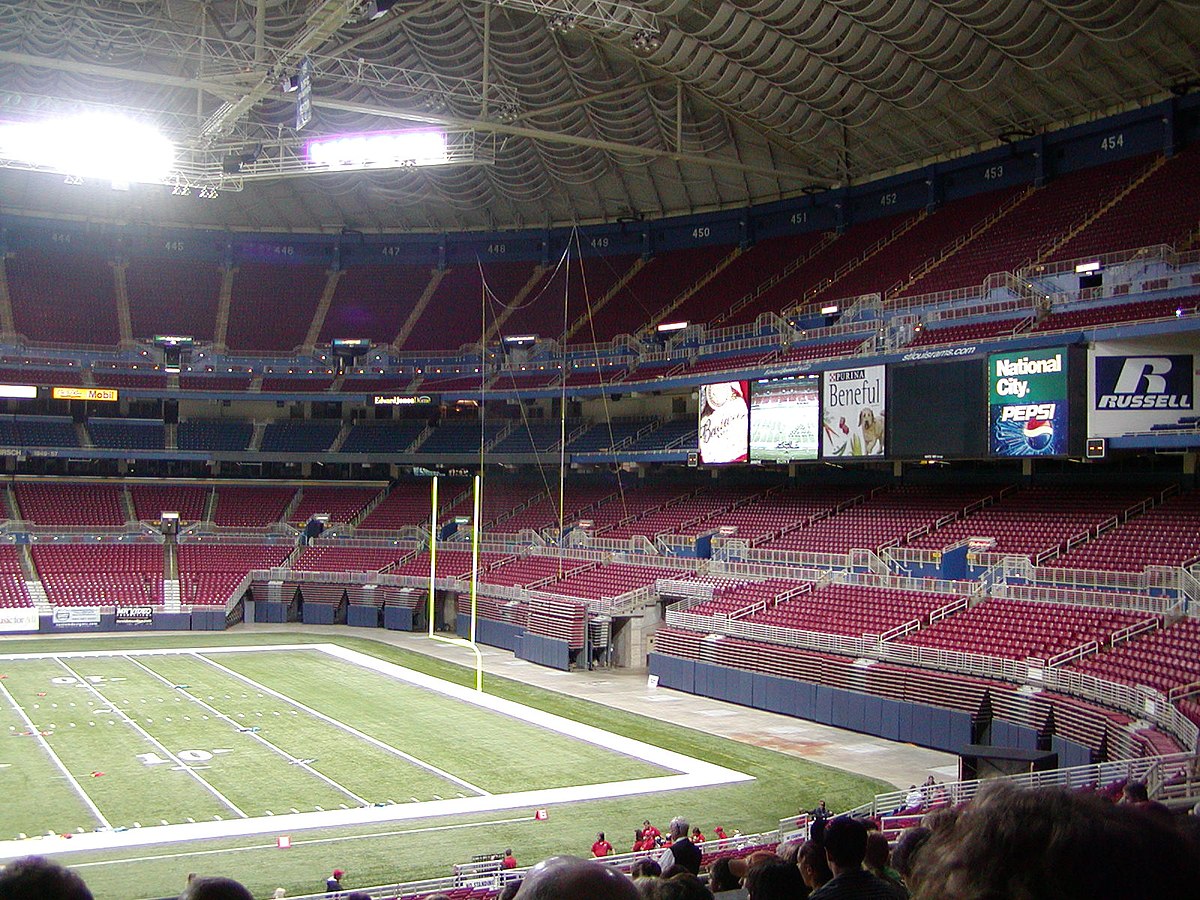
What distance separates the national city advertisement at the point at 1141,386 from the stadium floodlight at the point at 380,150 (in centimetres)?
2474

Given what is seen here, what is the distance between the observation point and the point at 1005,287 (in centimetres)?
3884

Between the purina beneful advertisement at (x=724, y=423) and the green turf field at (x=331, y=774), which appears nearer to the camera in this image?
the green turf field at (x=331, y=774)

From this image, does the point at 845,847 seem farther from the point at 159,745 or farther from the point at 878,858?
the point at 159,745

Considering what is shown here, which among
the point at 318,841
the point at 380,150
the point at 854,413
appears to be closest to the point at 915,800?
the point at 318,841

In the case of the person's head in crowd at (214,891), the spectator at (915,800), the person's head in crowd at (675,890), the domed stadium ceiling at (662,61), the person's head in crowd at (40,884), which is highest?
the domed stadium ceiling at (662,61)

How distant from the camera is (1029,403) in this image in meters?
32.9

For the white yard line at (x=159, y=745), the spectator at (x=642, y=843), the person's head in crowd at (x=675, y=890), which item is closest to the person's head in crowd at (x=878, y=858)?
the person's head in crowd at (x=675, y=890)

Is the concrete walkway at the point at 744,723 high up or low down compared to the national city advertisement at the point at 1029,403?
down

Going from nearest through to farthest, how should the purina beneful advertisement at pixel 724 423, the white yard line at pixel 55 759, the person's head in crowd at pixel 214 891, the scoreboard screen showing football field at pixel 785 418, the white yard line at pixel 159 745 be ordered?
1. the person's head in crowd at pixel 214 891
2. the white yard line at pixel 55 759
3. the white yard line at pixel 159 745
4. the scoreboard screen showing football field at pixel 785 418
5. the purina beneful advertisement at pixel 724 423

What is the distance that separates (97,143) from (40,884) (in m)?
44.4

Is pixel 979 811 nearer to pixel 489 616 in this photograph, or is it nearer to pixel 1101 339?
pixel 1101 339

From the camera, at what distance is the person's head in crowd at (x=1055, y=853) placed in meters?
1.80

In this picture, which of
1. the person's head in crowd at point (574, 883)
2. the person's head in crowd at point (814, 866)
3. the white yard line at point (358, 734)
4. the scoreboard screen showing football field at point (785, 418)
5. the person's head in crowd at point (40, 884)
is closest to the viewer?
the person's head in crowd at point (574, 883)

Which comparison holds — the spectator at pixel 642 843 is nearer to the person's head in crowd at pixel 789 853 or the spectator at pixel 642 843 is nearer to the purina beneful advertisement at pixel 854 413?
the person's head in crowd at pixel 789 853
